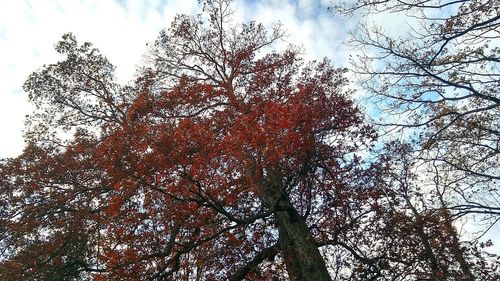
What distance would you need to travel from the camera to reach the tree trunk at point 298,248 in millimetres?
6702

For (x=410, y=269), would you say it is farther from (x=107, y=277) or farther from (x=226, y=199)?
(x=107, y=277)

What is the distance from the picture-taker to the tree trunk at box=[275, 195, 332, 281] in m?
6.70

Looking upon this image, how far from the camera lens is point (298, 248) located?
7.11 meters

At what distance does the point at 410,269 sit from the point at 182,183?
6399 mm

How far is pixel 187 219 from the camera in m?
7.20

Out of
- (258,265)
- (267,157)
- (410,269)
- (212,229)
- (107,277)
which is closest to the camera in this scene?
(107,277)

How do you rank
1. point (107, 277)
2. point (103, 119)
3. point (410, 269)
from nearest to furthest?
point (107, 277) → point (410, 269) → point (103, 119)

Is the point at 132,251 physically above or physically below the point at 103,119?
below

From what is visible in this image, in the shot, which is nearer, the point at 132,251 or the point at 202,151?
the point at 132,251

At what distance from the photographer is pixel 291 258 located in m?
7.21

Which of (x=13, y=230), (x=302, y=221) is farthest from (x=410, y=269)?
(x=13, y=230)

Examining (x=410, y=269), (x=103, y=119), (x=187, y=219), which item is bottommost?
(x=410, y=269)

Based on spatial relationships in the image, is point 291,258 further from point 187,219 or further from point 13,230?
point 13,230

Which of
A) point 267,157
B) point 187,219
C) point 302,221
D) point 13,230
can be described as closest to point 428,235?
point 302,221
